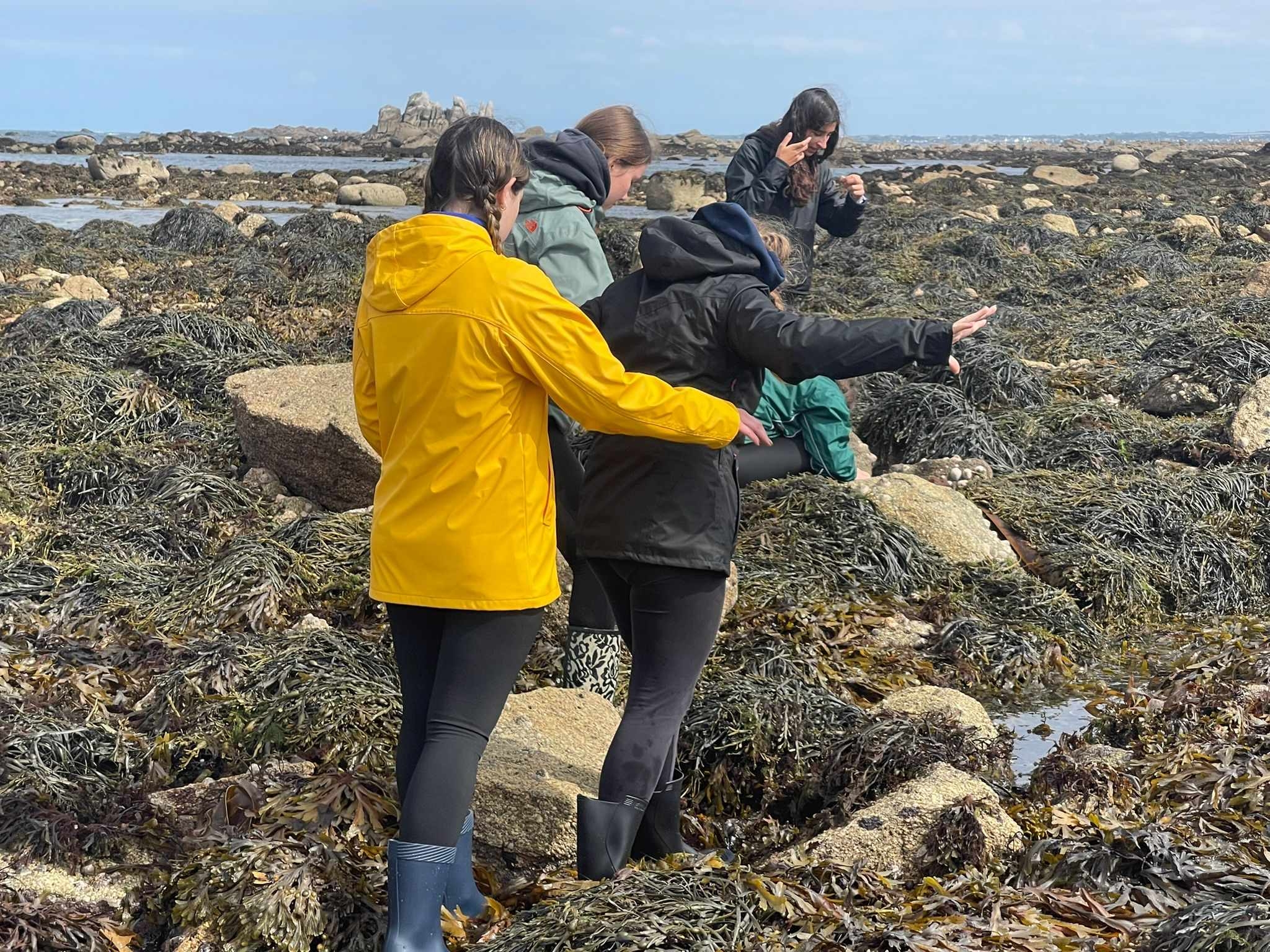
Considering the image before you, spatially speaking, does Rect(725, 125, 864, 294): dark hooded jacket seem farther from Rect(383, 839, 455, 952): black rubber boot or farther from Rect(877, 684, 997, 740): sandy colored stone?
Rect(383, 839, 455, 952): black rubber boot

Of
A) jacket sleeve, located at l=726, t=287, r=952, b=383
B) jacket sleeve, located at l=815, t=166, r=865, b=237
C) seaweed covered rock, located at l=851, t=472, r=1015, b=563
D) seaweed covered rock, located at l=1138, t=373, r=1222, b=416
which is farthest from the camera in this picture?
seaweed covered rock, located at l=1138, t=373, r=1222, b=416

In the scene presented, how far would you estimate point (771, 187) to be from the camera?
5.42 meters

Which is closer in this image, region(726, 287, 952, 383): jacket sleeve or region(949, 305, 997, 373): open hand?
region(726, 287, 952, 383): jacket sleeve

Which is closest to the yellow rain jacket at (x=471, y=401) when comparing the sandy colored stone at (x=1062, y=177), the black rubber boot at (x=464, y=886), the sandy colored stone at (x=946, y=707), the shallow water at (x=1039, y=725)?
the black rubber boot at (x=464, y=886)

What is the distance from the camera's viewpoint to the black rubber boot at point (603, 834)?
273 centimetres

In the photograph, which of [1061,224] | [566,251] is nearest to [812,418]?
[566,251]

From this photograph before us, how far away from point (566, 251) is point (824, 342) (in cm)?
125

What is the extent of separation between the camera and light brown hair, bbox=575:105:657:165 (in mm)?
3723

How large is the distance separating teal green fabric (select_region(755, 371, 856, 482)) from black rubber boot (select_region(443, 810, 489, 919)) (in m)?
2.20

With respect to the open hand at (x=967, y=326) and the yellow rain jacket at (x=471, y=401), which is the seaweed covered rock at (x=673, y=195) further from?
the yellow rain jacket at (x=471, y=401)

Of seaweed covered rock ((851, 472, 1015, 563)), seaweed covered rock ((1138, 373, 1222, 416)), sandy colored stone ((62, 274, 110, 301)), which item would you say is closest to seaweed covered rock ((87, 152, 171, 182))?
sandy colored stone ((62, 274, 110, 301))

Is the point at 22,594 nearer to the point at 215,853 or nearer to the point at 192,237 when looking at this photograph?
the point at 215,853

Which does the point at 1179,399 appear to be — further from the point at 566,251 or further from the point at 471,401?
the point at 471,401

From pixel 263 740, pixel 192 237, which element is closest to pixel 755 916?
pixel 263 740
